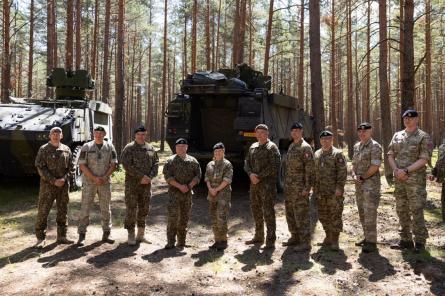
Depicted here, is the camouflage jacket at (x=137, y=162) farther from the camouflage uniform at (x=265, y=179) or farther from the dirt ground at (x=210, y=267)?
the camouflage uniform at (x=265, y=179)

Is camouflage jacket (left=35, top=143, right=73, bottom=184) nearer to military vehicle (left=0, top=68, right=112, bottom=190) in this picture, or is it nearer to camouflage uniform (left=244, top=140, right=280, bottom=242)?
camouflage uniform (left=244, top=140, right=280, bottom=242)

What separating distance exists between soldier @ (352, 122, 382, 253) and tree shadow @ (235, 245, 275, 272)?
1.26 meters

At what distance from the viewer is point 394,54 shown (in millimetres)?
31109

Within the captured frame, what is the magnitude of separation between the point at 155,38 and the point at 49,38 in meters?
21.4

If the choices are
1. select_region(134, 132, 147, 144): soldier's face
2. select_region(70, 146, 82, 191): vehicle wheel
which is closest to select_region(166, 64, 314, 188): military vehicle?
select_region(70, 146, 82, 191): vehicle wheel

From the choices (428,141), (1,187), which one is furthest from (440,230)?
(1,187)

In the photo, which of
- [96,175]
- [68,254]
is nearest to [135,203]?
[96,175]

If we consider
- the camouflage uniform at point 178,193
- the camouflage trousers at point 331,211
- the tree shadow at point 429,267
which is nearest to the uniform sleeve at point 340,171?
the camouflage trousers at point 331,211

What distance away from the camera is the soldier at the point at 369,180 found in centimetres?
568

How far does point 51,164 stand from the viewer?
6098 millimetres

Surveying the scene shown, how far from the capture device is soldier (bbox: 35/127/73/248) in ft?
19.9

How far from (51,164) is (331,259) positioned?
399cm

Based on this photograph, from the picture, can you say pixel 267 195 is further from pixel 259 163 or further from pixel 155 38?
pixel 155 38

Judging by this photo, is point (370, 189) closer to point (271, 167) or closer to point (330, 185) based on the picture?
A: point (330, 185)
